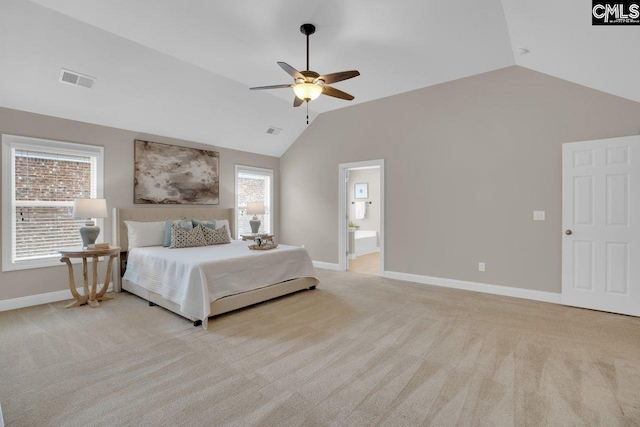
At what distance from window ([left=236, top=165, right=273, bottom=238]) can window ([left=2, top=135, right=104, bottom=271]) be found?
2467 millimetres

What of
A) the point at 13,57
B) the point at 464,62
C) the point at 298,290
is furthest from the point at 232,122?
the point at 464,62

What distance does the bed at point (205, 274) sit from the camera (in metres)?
3.34

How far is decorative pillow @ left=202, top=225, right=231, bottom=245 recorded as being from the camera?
191 inches

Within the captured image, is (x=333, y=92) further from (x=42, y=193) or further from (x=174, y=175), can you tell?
(x=42, y=193)

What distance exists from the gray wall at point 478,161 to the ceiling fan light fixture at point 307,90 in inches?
100

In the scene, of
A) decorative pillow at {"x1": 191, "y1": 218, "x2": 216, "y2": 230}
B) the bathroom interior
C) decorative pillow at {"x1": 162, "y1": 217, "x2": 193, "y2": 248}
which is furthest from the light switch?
decorative pillow at {"x1": 162, "y1": 217, "x2": 193, "y2": 248}

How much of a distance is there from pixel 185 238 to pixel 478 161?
4.38 meters

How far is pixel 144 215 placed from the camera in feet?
15.9

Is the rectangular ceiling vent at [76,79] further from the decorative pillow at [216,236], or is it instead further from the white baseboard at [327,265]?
the white baseboard at [327,265]

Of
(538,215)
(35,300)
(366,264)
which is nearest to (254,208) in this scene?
(366,264)

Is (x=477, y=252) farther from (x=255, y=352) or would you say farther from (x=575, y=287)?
(x=255, y=352)

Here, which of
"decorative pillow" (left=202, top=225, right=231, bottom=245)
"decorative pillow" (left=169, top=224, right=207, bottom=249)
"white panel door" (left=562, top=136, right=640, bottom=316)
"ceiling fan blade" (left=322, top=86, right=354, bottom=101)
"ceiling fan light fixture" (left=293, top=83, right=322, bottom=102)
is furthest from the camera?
"decorative pillow" (left=202, top=225, right=231, bottom=245)

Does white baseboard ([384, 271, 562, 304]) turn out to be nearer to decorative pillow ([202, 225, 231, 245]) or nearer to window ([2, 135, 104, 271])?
decorative pillow ([202, 225, 231, 245])

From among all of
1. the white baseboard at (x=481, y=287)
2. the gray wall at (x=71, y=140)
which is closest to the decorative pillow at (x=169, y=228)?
the gray wall at (x=71, y=140)
